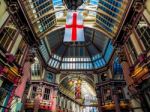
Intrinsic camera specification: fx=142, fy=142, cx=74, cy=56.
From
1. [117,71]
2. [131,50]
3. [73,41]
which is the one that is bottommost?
[73,41]

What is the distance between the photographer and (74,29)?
1445 cm

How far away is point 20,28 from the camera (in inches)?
645

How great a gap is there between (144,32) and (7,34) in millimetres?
13370

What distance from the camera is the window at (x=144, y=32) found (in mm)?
13211

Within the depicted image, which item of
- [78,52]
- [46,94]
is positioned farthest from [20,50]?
[78,52]

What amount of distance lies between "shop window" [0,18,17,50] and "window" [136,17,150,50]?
13050 millimetres

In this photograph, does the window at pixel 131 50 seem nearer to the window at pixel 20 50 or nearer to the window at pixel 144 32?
the window at pixel 144 32

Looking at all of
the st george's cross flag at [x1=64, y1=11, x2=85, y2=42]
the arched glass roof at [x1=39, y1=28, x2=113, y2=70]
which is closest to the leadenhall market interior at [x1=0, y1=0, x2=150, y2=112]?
the st george's cross flag at [x1=64, y1=11, x2=85, y2=42]

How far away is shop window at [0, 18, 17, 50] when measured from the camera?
13144mm

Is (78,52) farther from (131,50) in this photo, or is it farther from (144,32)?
(144,32)

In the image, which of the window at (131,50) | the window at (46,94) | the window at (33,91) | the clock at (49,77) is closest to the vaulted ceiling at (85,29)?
the window at (131,50)

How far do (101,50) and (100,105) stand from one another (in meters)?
13.2

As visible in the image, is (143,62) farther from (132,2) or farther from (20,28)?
(20,28)

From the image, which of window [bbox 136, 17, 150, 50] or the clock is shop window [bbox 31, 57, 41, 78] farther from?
window [bbox 136, 17, 150, 50]
